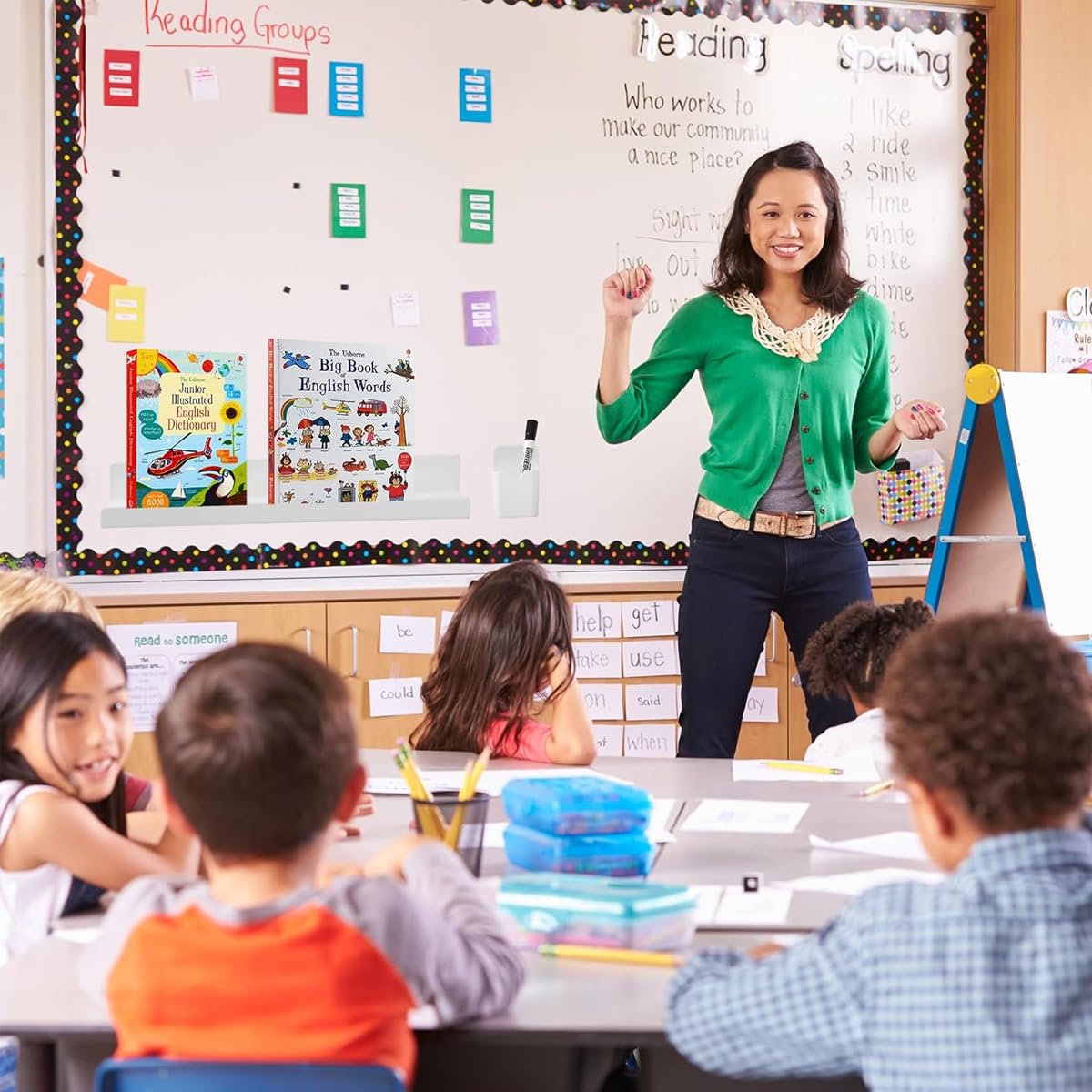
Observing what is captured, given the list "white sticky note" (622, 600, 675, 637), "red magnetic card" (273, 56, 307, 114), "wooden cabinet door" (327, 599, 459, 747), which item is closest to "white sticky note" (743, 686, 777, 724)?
"white sticky note" (622, 600, 675, 637)

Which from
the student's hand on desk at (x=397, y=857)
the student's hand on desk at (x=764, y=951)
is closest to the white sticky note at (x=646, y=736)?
the student's hand on desk at (x=397, y=857)

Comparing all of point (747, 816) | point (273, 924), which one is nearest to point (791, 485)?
point (747, 816)

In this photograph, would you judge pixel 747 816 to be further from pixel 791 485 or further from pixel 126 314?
pixel 126 314

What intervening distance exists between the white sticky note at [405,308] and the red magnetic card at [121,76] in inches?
31.3

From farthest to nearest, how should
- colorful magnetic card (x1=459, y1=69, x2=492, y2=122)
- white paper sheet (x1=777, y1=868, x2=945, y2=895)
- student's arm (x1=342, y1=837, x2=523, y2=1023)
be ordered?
1. colorful magnetic card (x1=459, y1=69, x2=492, y2=122)
2. white paper sheet (x1=777, y1=868, x2=945, y2=895)
3. student's arm (x1=342, y1=837, x2=523, y2=1023)

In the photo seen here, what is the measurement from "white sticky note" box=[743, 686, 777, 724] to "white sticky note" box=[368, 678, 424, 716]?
88 cm

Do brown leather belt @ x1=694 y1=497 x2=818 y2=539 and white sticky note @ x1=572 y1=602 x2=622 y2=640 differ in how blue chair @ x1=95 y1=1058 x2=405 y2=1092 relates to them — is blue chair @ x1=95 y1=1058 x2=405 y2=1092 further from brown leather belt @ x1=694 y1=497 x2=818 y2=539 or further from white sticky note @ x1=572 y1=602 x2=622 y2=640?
white sticky note @ x1=572 y1=602 x2=622 y2=640

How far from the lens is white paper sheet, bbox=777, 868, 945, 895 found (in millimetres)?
1442

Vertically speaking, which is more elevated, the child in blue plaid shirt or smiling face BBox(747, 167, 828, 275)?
smiling face BBox(747, 167, 828, 275)

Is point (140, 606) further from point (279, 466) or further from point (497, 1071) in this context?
point (497, 1071)

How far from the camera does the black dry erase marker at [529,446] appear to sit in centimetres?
374

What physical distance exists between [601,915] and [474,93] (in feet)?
9.42

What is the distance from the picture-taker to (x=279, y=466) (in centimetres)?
359

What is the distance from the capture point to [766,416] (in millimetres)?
3000
